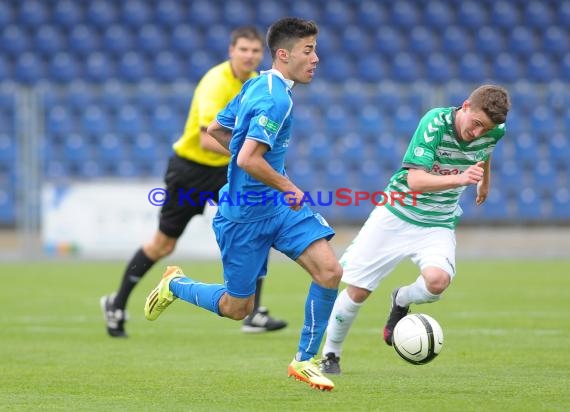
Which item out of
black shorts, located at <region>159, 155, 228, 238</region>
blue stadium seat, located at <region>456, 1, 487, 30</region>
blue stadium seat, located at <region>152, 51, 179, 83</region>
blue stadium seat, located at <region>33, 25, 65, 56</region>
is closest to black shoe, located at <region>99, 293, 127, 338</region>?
black shorts, located at <region>159, 155, 228, 238</region>

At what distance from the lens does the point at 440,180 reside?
622cm

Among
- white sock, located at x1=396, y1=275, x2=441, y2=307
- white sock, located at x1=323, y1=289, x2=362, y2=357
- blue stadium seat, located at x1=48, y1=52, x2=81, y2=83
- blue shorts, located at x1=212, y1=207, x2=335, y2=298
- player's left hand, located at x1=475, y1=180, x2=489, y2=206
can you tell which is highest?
blue stadium seat, located at x1=48, y1=52, x2=81, y2=83

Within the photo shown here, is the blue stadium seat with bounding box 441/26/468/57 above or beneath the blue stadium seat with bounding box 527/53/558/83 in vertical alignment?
above

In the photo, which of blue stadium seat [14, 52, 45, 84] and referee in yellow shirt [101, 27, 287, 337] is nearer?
referee in yellow shirt [101, 27, 287, 337]

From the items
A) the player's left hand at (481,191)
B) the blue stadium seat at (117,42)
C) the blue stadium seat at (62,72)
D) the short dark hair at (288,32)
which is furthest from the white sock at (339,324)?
the blue stadium seat at (117,42)

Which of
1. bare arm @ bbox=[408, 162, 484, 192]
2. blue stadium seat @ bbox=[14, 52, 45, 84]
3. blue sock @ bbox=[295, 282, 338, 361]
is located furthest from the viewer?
blue stadium seat @ bbox=[14, 52, 45, 84]

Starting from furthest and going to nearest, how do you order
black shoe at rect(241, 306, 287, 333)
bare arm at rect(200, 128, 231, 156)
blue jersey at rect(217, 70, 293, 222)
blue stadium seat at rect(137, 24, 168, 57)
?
blue stadium seat at rect(137, 24, 168, 57) < black shoe at rect(241, 306, 287, 333) < bare arm at rect(200, 128, 231, 156) < blue jersey at rect(217, 70, 293, 222)

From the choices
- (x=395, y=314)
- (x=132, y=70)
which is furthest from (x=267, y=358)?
(x=132, y=70)

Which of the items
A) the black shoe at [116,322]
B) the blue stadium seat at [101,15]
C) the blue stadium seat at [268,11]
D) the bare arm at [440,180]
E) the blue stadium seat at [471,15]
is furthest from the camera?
the blue stadium seat at [471,15]

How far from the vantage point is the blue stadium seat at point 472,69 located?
22.1 metres

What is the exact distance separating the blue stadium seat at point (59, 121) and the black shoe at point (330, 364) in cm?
1206

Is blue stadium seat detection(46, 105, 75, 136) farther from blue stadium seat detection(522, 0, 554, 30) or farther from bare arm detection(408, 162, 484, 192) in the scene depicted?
bare arm detection(408, 162, 484, 192)

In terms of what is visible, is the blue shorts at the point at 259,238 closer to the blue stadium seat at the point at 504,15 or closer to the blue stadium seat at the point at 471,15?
the blue stadium seat at the point at 471,15

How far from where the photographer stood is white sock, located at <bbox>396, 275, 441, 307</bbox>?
680cm
